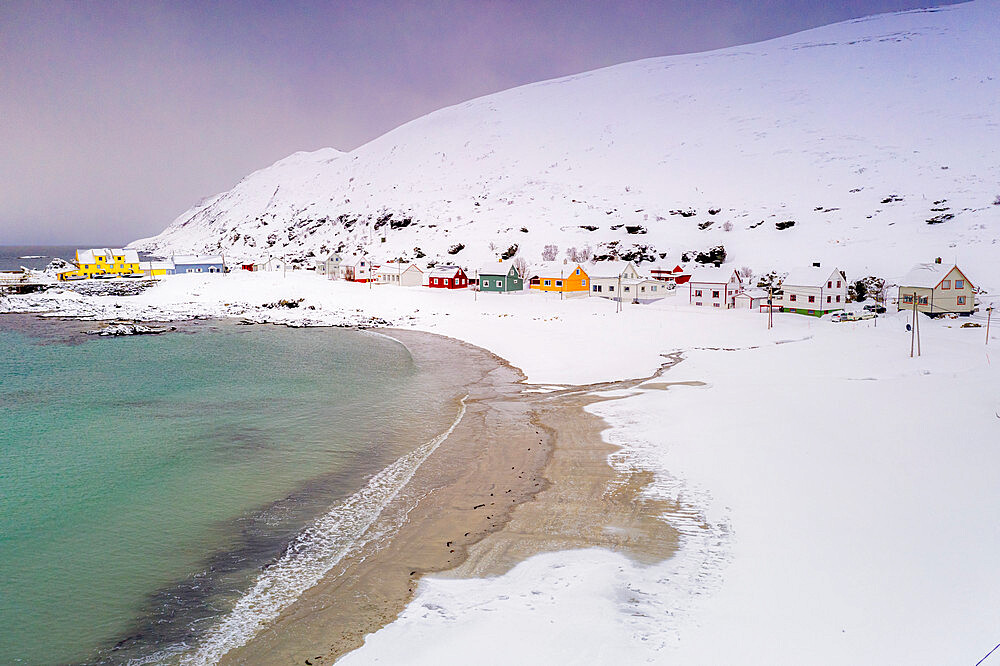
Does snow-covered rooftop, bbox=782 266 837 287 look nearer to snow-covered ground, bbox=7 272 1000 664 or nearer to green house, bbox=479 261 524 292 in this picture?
snow-covered ground, bbox=7 272 1000 664

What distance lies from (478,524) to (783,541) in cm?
677

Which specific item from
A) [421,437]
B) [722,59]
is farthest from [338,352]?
[722,59]

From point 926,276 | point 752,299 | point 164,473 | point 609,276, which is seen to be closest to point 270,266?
point 609,276

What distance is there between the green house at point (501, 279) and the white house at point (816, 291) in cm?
3420

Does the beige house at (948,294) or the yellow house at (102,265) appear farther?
the yellow house at (102,265)

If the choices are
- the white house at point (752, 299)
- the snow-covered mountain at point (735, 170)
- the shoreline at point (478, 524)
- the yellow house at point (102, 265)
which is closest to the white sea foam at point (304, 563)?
the shoreline at point (478, 524)

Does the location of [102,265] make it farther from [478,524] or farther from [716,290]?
[478,524]

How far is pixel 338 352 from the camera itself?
40.9 m

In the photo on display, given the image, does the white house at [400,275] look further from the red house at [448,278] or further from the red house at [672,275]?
the red house at [672,275]

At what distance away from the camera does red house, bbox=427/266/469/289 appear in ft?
265

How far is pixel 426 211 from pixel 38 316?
83.2 metres

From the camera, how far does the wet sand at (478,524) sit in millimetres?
10359

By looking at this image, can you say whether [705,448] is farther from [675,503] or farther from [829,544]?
[829,544]

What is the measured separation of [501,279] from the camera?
247ft
